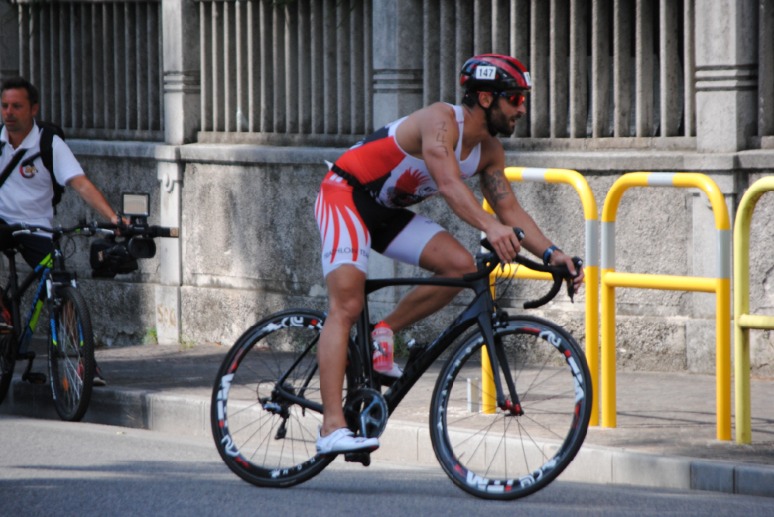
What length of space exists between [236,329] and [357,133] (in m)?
1.77

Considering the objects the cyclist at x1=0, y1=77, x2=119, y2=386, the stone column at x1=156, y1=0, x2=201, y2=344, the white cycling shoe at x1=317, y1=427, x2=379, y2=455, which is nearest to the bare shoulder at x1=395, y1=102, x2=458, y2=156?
the white cycling shoe at x1=317, y1=427, x2=379, y2=455

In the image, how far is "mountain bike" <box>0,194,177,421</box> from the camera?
8469 mm

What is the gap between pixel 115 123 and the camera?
43.3 ft

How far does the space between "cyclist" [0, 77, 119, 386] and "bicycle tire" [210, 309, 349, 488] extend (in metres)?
2.74

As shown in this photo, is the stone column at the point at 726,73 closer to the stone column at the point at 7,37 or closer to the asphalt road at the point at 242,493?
the asphalt road at the point at 242,493

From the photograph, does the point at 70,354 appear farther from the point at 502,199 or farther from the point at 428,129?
the point at 428,129

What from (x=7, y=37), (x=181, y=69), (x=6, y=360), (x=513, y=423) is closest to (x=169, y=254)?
(x=181, y=69)

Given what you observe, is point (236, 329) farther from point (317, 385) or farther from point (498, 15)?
point (317, 385)

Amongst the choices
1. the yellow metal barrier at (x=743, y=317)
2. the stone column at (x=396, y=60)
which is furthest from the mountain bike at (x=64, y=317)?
the yellow metal barrier at (x=743, y=317)

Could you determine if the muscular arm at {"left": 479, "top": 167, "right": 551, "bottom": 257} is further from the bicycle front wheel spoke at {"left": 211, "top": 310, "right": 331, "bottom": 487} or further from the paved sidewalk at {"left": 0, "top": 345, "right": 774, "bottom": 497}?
the paved sidewalk at {"left": 0, "top": 345, "right": 774, "bottom": 497}

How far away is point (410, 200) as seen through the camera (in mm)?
6348

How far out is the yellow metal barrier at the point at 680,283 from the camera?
7.00 m

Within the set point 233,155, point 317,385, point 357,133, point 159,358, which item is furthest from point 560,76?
point 317,385

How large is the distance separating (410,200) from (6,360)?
3.61 m
